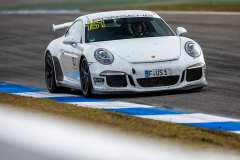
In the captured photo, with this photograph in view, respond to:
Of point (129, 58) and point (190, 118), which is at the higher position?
point (129, 58)

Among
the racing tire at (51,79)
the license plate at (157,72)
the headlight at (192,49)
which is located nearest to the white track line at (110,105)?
the license plate at (157,72)

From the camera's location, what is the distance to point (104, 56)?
25.5ft

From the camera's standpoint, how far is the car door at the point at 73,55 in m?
8.44

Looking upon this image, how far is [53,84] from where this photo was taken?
9438 mm

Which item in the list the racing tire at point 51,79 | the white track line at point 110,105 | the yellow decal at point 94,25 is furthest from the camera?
the racing tire at point 51,79

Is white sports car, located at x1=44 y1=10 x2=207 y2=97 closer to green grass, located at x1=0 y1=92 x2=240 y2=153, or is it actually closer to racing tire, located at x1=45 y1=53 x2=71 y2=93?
racing tire, located at x1=45 y1=53 x2=71 y2=93

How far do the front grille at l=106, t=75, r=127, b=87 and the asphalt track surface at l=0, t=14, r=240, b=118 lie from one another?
0.24 meters

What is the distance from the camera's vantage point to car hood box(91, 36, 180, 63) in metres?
7.66

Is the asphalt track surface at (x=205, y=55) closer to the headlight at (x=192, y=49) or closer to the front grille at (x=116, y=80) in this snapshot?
the front grille at (x=116, y=80)

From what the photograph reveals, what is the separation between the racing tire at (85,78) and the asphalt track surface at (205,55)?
45 centimetres

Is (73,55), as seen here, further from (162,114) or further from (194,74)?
(162,114)

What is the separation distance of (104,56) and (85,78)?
0.55m

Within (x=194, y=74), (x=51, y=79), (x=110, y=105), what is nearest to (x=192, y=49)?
(x=194, y=74)

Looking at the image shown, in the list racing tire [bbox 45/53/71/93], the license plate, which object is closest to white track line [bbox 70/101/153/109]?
the license plate
